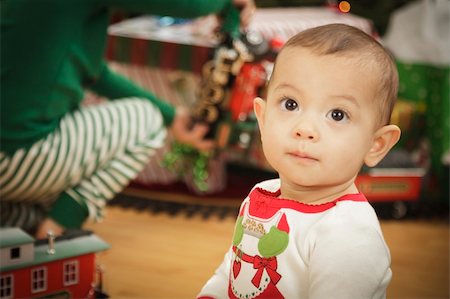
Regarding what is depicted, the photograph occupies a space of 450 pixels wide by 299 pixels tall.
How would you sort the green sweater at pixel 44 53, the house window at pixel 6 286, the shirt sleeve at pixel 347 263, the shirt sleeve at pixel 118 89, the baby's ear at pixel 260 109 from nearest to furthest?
the shirt sleeve at pixel 347 263, the baby's ear at pixel 260 109, the house window at pixel 6 286, the green sweater at pixel 44 53, the shirt sleeve at pixel 118 89

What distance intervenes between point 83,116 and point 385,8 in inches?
47.9

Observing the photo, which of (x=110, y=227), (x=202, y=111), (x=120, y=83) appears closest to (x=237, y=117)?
(x=202, y=111)

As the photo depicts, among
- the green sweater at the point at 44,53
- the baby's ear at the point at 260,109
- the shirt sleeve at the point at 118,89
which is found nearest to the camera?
the baby's ear at the point at 260,109

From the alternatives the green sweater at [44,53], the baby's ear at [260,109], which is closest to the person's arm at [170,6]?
the green sweater at [44,53]

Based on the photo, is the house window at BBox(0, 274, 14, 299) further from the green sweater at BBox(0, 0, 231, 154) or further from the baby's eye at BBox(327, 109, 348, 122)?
the baby's eye at BBox(327, 109, 348, 122)

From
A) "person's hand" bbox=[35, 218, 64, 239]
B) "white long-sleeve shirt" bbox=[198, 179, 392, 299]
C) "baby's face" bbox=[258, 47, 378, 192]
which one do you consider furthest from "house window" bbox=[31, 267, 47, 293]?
"baby's face" bbox=[258, 47, 378, 192]

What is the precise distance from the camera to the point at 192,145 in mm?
1860

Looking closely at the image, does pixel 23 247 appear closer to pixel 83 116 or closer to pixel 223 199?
pixel 83 116

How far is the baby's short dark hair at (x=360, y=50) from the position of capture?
0.83m

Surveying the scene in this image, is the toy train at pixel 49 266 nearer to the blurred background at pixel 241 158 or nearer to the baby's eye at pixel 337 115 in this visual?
the blurred background at pixel 241 158

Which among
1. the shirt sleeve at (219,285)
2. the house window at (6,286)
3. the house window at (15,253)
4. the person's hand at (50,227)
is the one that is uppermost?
the shirt sleeve at (219,285)

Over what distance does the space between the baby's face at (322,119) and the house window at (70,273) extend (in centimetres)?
50

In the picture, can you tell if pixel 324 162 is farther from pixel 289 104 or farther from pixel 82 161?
pixel 82 161

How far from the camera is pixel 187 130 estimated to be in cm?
179
